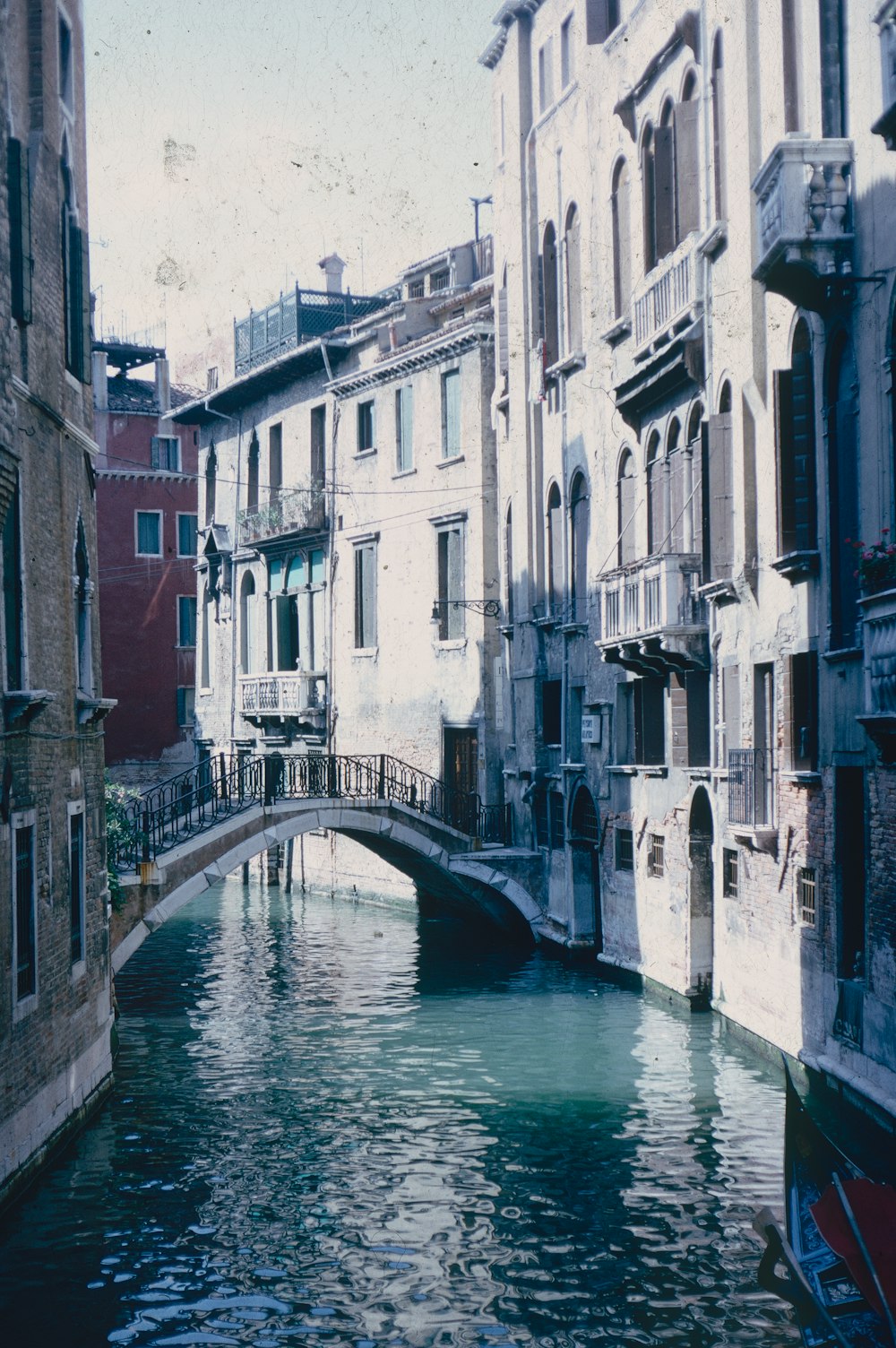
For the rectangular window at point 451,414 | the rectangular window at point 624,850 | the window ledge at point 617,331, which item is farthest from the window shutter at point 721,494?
the rectangular window at point 451,414

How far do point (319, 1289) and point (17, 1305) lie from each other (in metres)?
1.89

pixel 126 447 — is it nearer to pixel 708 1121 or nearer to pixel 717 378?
pixel 717 378

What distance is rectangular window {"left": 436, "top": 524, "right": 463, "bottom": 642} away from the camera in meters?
29.5

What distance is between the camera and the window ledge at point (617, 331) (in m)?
22.2

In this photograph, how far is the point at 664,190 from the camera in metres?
21.1

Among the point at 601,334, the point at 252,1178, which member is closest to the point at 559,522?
the point at 601,334

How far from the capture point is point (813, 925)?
50.6ft

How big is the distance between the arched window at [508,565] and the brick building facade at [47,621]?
39.1 feet

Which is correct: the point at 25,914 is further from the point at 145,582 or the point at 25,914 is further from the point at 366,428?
the point at 145,582

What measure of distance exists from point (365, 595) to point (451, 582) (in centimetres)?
318

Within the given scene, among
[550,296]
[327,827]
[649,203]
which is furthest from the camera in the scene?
[550,296]

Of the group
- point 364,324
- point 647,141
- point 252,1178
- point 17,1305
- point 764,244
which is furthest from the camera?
point 364,324

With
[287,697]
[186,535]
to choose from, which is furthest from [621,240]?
[186,535]

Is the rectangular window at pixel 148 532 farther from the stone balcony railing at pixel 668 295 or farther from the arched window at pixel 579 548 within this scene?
the stone balcony railing at pixel 668 295
